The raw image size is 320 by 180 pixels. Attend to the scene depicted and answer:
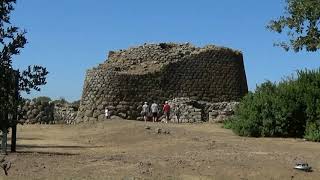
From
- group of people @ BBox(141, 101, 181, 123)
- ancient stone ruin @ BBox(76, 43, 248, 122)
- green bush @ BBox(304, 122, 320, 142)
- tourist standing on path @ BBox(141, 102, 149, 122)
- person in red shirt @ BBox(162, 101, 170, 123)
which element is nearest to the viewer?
green bush @ BBox(304, 122, 320, 142)

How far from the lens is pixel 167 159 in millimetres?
14406

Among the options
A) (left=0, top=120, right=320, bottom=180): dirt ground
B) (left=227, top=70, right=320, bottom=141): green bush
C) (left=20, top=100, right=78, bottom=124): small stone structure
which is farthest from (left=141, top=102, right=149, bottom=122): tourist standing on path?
(left=0, top=120, right=320, bottom=180): dirt ground

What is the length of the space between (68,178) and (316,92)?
12891 mm

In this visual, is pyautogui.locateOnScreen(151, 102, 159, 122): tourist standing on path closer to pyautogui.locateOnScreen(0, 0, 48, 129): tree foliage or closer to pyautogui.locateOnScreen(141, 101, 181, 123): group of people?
pyautogui.locateOnScreen(141, 101, 181, 123): group of people

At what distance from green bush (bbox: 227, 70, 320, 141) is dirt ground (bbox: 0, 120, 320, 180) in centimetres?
148

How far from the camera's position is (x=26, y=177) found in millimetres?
11891

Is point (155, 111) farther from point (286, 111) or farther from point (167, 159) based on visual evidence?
point (167, 159)

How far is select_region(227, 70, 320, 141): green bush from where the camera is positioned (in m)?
22.0

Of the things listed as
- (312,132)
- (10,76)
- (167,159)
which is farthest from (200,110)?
(10,76)

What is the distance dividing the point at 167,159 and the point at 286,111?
8910 millimetres

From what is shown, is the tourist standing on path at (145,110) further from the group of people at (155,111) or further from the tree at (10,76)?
the tree at (10,76)

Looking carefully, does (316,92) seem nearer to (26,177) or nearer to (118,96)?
(26,177)

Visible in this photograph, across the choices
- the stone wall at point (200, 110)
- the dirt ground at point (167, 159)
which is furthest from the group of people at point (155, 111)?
the dirt ground at point (167, 159)

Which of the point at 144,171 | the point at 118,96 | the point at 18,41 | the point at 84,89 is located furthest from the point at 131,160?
the point at 84,89
